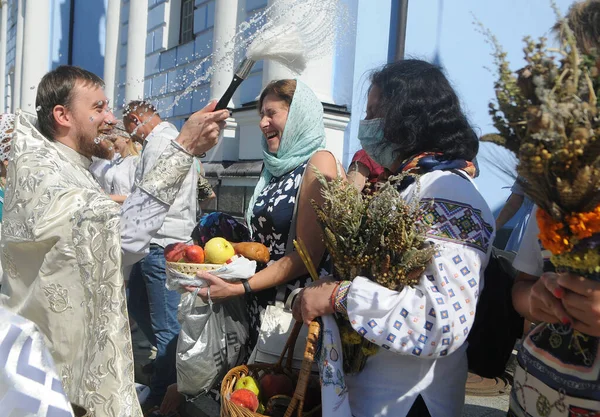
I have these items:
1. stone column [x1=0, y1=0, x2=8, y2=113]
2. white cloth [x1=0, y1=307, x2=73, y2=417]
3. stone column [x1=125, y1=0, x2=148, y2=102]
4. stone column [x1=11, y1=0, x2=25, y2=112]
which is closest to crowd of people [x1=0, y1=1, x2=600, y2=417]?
white cloth [x1=0, y1=307, x2=73, y2=417]

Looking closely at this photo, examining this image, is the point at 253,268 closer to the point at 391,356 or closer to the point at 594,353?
the point at 391,356

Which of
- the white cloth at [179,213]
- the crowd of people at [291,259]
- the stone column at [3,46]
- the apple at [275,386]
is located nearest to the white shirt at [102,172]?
the white cloth at [179,213]

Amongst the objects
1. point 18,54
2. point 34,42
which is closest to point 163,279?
point 34,42

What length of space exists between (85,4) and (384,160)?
44.7 ft

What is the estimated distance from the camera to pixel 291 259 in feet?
7.41

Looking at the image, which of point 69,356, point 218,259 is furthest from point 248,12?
point 69,356

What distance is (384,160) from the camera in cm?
192

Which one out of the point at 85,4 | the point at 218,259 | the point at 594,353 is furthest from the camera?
the point at 85,4

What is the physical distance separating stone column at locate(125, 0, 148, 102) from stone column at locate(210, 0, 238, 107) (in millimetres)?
2644

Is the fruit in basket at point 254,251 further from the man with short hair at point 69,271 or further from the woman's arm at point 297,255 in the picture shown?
the man with short hair at point 69,271

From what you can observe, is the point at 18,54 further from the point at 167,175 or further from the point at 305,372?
the point at 305,372

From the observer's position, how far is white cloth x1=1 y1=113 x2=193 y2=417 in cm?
172

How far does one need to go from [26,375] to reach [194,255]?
131cm

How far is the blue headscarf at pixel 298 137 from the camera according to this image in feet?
7.97
